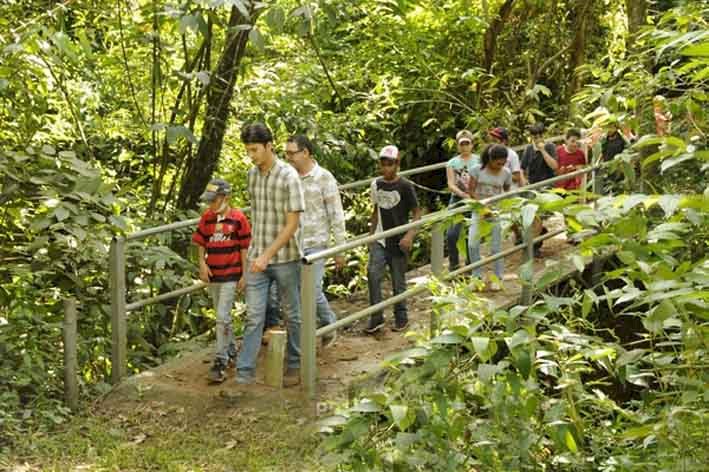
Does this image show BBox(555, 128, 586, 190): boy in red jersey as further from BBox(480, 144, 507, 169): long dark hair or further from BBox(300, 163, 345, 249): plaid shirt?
BBox(300, 163, 345, 249): plaid shirt

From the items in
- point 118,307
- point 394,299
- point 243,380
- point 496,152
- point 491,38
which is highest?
point 491,38

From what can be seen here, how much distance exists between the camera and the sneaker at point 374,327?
927 cm

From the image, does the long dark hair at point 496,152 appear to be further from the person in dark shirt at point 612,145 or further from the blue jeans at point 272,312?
the blue jeans at point 272,312

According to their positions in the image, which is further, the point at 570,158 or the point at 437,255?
the point at 570,158

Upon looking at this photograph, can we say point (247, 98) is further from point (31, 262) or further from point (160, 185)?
point (31, 262)

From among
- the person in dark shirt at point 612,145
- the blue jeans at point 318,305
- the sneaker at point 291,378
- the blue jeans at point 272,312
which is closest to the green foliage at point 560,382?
the sneaker at point 291,378

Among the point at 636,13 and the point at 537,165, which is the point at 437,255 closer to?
the point at 537,165

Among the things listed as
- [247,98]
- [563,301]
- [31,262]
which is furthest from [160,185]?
[563,301]

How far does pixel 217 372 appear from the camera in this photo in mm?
8086

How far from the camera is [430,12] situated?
1655 cm

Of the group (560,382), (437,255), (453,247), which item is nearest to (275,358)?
(437,255)

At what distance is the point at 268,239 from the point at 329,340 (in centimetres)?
149

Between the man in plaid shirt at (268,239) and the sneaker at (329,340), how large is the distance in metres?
0.84

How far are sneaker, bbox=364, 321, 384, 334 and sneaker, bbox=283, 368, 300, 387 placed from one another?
126cm
